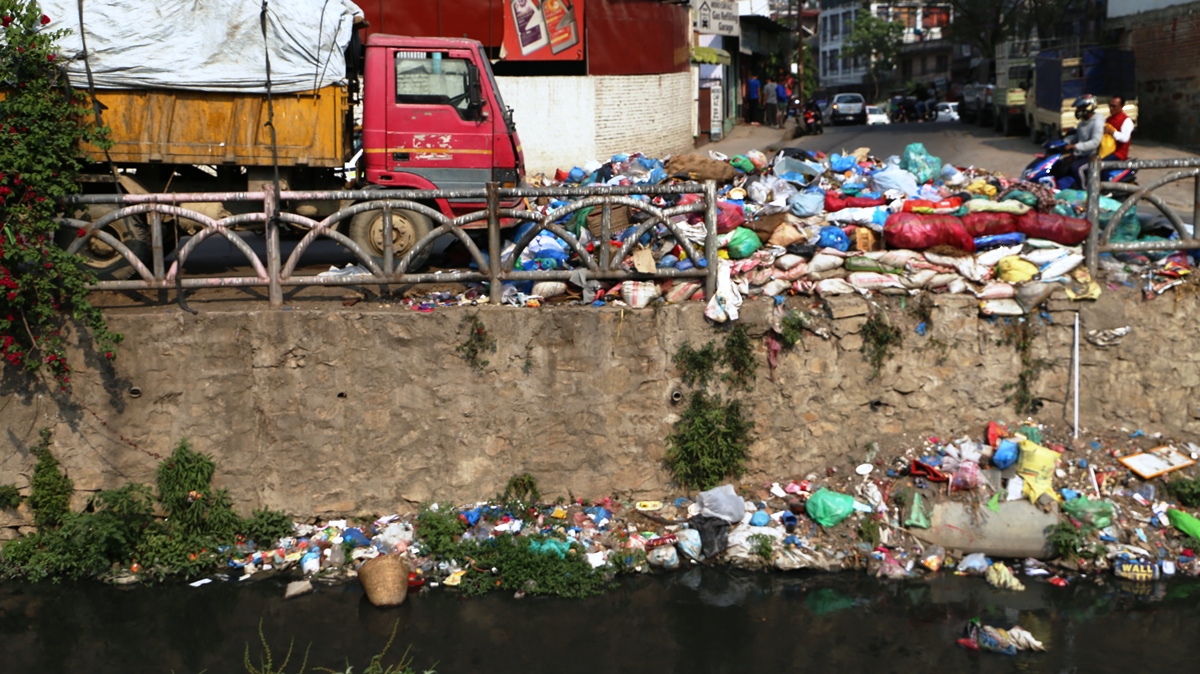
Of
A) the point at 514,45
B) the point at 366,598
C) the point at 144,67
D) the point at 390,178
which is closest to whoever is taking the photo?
the point at 366,598

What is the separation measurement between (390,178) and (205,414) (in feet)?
8.68

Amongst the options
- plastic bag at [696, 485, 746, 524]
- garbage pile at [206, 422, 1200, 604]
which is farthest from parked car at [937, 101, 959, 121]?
plastic bag at [696, 485, 746, 524]

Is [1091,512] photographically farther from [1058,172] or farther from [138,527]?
[138,527]

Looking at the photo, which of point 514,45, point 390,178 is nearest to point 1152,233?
point 390,178

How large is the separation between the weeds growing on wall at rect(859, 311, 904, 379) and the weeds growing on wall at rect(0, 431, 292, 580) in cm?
457

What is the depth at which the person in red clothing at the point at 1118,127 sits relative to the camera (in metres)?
10.2

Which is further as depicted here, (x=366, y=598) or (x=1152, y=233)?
(x=1152, y=233)

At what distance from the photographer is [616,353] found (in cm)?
773

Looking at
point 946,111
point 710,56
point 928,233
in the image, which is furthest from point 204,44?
point 946,111

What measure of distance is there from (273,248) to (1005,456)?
5.63 m

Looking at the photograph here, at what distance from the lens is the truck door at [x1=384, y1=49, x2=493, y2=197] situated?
902 centimetres

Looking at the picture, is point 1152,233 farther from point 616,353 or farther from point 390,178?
point 390,178

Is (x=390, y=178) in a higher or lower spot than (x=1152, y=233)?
higher

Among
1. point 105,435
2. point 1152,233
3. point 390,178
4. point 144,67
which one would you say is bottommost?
point 105,435
